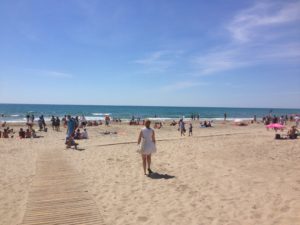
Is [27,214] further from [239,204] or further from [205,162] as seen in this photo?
[205,162]

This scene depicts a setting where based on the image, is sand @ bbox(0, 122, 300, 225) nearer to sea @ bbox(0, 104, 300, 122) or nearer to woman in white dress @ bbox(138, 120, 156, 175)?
woman in white dress @ bbox(138, 120, 156, 175)

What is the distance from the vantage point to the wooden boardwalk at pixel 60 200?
6.52 m

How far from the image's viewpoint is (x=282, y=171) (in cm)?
1059

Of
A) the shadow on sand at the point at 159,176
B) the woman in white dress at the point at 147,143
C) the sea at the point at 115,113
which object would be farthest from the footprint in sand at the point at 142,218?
the sea at the point at 115,113

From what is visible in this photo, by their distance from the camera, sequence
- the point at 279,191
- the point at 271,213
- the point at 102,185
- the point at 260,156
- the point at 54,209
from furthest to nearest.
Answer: the point at 260,156 < the point at 102,185 < the point at 279,191 < the point at 54,209 < the point at 271,213

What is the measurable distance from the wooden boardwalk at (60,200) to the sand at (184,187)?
0.68 feet

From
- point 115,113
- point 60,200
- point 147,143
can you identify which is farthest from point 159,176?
point 115,113

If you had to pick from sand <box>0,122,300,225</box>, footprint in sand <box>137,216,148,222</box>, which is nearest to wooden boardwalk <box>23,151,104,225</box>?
sand <box>0,122,300,225</box>

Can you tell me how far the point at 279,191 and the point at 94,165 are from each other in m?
6.84

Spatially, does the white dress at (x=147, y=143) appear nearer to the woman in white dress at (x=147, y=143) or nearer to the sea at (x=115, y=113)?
the woman in white dress at (x=147, y=143)

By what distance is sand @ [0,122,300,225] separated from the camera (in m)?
6.62

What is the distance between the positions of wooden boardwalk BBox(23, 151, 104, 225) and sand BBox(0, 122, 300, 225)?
208mm

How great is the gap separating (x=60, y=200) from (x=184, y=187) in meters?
3.27

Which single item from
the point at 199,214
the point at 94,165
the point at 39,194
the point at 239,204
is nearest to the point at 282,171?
the point at 239,204
